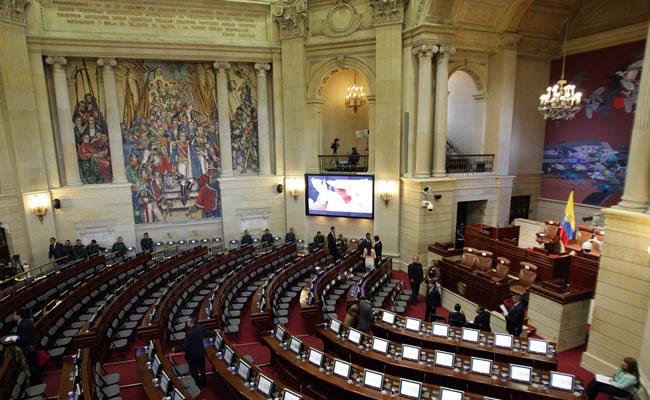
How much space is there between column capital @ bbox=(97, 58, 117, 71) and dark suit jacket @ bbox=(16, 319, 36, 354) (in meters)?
11.2

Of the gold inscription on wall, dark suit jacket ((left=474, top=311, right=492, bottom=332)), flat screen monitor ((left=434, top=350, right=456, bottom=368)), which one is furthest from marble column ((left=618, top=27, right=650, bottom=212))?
the gold inscription on wall

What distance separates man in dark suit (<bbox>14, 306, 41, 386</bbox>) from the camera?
6.97m

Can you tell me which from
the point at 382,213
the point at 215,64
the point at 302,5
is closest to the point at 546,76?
the point at 382,213

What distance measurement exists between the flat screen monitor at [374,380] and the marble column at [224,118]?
12439 mm

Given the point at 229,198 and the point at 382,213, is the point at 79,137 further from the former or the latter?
the point at 382,213

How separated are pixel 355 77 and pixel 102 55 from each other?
1095 cm

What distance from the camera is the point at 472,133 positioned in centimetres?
1686

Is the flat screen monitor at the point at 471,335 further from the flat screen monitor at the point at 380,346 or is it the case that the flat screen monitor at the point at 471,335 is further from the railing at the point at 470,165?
the railing at the point at 470,165

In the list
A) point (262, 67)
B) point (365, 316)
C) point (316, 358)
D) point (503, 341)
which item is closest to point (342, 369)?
point (316, 358)

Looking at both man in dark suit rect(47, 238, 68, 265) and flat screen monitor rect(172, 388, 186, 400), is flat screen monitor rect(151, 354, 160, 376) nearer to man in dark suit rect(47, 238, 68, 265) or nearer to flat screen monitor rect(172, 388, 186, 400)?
flat screen monitor rect(172, 388, 186, 400)

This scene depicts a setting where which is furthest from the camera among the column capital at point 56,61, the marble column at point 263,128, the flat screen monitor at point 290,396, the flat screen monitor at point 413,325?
the marble column at point 263,128

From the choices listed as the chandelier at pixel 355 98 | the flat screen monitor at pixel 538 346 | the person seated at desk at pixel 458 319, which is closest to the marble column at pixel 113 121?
the chandelier at pixel 355 98

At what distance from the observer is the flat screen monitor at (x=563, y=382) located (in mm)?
6098

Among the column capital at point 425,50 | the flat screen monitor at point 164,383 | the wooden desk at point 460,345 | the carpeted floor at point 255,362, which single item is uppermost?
Result: the column capital at point 425,50
